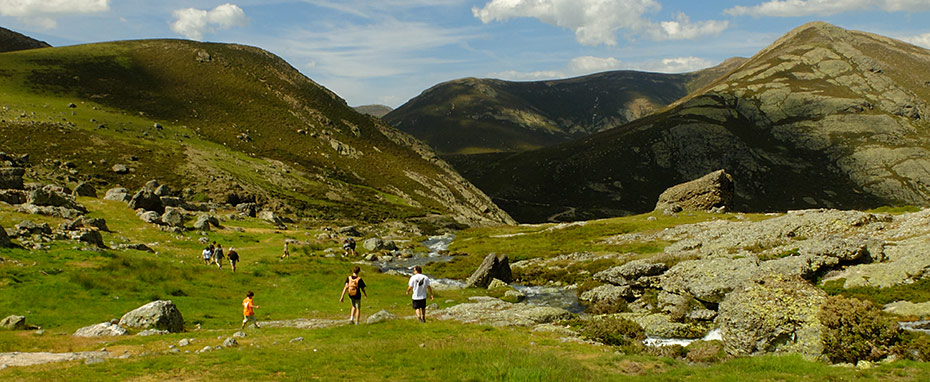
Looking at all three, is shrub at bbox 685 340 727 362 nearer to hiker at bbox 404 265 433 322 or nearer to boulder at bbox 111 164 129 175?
hiker at bbox 404 265 433 322

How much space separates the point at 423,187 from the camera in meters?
166

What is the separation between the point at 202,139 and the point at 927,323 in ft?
509

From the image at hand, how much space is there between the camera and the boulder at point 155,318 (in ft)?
80.6

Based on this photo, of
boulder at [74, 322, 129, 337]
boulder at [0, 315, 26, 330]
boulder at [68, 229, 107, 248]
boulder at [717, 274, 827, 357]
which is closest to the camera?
boulder at [717, 274, 827, 357]

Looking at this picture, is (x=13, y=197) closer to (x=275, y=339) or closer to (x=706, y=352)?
(x=275, y=339)

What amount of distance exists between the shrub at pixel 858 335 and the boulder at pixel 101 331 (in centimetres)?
3375

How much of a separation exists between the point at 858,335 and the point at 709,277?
1344 cm

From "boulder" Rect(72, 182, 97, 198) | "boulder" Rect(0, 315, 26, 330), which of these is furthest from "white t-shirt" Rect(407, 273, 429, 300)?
"boulder" Rect(72, 182, 97, 198)

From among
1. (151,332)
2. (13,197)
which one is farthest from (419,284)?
(13,197)

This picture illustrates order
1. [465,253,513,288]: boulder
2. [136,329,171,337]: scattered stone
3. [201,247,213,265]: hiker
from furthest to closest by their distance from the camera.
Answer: [465,253,513,288]: boulder, [201,247,213,265]: hiker, [136,329,171,337]: scattered stone

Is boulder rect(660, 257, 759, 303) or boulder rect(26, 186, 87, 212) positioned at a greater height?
boulder rect(26, 186, 87, 212)

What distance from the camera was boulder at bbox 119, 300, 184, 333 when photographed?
24578 mm

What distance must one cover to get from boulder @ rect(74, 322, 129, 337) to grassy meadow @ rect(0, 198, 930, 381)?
2.87ft

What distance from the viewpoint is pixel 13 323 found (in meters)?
22.1
